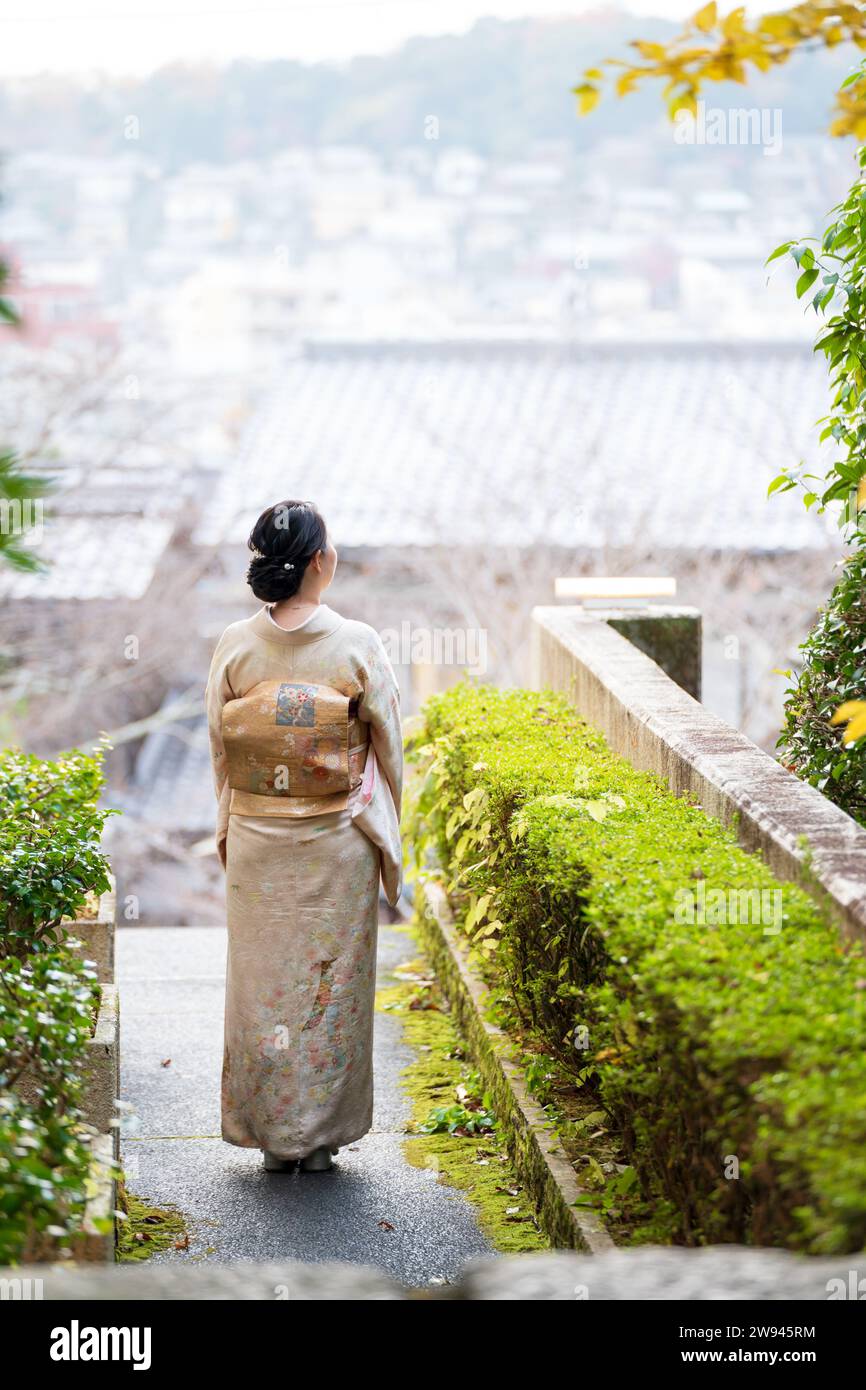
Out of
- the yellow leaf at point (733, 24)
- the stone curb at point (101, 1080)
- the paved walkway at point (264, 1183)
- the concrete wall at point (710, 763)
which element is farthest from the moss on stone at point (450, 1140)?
the yellow leaf at point (733, 24)

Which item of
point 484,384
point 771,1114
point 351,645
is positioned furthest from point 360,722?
point 484,384

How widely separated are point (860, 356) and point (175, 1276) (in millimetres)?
3702

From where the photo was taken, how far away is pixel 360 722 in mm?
4703

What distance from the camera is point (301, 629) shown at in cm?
461

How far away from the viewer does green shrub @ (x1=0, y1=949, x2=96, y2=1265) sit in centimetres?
251

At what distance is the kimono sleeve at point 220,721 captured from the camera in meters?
4.68

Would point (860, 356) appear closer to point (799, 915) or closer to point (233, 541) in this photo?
point (799, 915)

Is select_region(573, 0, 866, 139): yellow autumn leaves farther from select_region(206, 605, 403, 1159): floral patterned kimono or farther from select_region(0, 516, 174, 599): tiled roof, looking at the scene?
select_region(0, 516, 174, 599): tiled roof

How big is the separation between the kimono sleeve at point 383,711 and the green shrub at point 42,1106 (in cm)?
146

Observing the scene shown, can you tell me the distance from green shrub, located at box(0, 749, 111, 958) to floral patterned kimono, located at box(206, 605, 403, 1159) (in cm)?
51

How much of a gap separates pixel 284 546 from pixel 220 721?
0.59 meters
